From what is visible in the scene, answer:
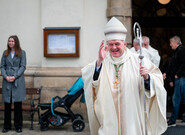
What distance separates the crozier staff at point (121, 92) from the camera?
3812 mm

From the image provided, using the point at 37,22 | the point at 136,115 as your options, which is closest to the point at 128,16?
the point at 37,22

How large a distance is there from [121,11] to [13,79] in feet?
9.04

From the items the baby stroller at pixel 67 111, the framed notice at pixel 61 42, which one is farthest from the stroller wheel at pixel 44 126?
the framed notice at pixel 61 42

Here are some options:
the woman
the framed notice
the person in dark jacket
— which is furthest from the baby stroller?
the person in dark jacket

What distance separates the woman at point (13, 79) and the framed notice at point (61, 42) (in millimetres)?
1068

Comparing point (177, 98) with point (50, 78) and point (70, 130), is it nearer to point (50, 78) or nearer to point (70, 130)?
point (70, 130)

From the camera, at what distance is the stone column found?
7830mm

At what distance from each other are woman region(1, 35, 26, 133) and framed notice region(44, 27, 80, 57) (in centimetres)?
107

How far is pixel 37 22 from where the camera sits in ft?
27.0

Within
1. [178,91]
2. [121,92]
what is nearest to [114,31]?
[121,92]

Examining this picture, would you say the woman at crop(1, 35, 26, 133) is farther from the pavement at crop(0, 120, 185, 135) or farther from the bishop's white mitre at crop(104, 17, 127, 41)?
the bishop's white mitre at crop(104, 17, 127, 41)

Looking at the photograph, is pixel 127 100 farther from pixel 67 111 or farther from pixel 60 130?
pixel 60 130

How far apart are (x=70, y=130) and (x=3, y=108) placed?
1464mm

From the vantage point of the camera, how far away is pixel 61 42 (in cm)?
800
